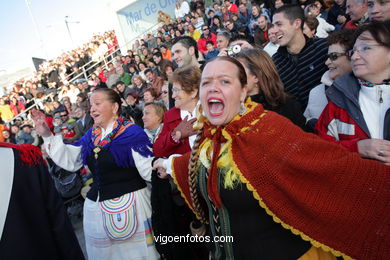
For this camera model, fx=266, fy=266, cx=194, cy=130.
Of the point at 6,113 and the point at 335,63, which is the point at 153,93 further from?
the point at 6,113

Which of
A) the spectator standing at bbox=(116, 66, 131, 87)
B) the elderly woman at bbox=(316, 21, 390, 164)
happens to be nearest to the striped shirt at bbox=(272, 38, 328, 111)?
the elderly woman at bbox=(316, 21, 390, 164)

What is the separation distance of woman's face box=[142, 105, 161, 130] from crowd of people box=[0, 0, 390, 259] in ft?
3.45

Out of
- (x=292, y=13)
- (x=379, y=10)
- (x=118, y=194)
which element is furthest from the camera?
(x=292, y=13)

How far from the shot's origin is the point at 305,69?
9.27 ft

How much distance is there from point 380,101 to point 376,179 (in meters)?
0.62

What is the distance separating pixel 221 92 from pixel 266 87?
75 centimetres

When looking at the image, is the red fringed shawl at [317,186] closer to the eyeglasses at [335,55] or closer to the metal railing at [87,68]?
the eyeglasses at [335,55]

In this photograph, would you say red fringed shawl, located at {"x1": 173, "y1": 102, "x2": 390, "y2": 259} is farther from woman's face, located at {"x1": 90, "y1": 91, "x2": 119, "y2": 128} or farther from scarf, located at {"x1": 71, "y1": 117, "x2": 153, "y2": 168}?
woman's face, located at {"x1": 90, "y1": 91, "x2": 119, "y2": 128}

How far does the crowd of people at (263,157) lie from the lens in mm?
1380

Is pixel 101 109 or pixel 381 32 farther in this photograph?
pixel 101 109

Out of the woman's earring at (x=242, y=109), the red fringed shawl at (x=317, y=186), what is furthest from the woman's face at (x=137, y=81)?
the red fringed shawl at (x=317, y=186)

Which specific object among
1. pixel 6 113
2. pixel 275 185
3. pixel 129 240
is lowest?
pixel 129 240

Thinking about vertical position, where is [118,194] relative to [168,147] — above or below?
below

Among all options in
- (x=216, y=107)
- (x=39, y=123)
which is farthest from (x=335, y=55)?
(x=39, y=123)
